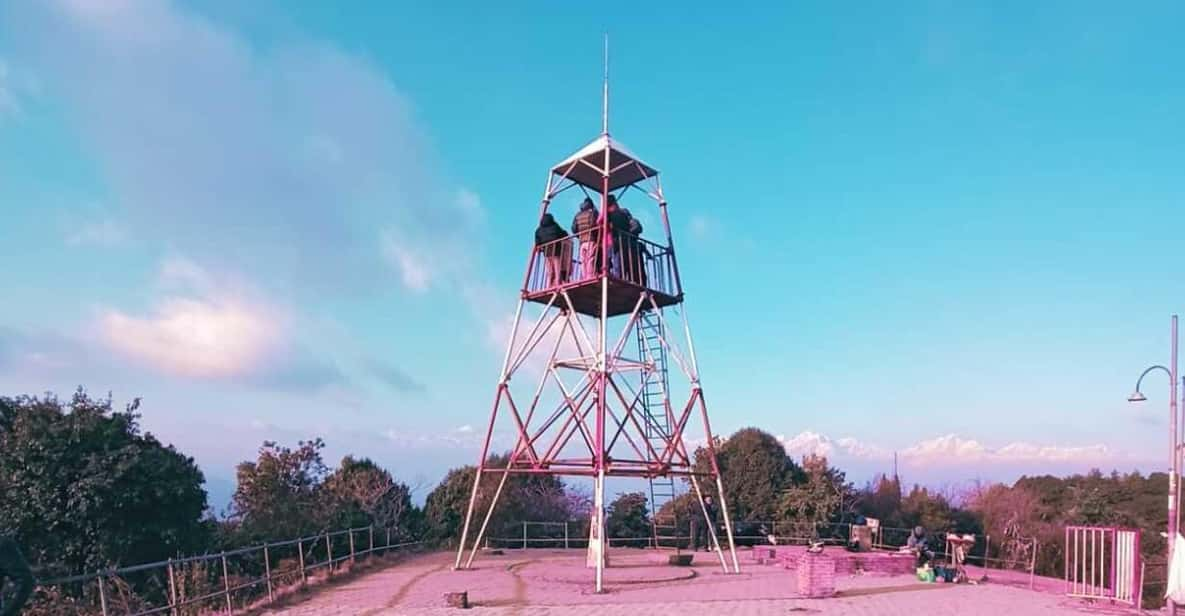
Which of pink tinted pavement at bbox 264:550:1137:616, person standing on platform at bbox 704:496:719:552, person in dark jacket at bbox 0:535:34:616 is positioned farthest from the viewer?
person standing on platform at bbox 704:496:719:552

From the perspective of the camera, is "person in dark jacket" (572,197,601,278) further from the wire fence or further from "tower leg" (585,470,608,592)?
the wire fence

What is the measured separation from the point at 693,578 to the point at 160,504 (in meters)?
10.4

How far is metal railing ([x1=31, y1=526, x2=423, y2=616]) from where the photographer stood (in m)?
12.0

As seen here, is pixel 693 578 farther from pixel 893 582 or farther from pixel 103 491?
pixel 103 491

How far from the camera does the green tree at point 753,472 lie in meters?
29.7

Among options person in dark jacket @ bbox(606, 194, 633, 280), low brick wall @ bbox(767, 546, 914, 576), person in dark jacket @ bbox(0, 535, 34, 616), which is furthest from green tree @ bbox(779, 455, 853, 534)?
person in dark jacket @ bbox(0, 535, 34, 616)

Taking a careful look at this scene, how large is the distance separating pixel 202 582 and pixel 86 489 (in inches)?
164

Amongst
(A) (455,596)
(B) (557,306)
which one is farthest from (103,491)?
(B) (557,306)

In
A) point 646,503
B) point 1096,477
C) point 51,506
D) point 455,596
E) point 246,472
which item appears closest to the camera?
point 455,596

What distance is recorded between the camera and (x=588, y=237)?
18.5m

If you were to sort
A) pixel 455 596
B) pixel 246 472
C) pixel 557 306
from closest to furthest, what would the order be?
pixel 455 596 < pixel 557 306 < pixel 246 472

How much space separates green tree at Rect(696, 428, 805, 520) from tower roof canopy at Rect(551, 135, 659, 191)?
12.5 meters

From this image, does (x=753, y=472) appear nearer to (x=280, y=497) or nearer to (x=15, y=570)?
(x=280, y=497)

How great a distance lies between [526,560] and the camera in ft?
71.3
